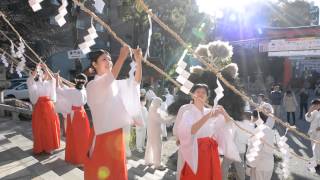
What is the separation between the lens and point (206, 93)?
4371 millimetres

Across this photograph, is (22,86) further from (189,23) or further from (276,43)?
(276,43)

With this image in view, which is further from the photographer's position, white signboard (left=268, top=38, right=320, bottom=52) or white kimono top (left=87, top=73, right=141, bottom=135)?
white signboard (left=268, top=38, right=320, bottom=52)

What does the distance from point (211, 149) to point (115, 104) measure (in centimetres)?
130

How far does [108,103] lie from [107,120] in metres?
0.16

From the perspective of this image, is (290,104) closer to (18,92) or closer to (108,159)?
(108,159)

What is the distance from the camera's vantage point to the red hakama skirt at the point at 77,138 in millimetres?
6785

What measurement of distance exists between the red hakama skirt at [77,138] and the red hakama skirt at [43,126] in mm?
792

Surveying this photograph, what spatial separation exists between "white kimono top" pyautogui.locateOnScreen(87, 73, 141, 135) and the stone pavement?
214 centimetres

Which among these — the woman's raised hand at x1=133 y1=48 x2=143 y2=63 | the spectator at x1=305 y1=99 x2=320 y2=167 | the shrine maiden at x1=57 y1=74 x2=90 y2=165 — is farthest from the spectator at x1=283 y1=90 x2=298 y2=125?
the woman's raised hand at x1=133 y1=48 x2=143 y2=63

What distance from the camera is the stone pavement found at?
5.73 meters

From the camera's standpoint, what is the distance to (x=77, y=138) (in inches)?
270

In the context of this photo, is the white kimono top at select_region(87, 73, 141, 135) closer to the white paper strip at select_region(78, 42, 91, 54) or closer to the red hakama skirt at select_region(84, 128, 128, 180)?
the red hakama skirt at select_region(84, 128, 128, 180)

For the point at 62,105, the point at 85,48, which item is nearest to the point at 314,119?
the point at 62,105

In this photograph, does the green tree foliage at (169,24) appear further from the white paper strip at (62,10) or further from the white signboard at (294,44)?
the white paper strip at (62,10)
